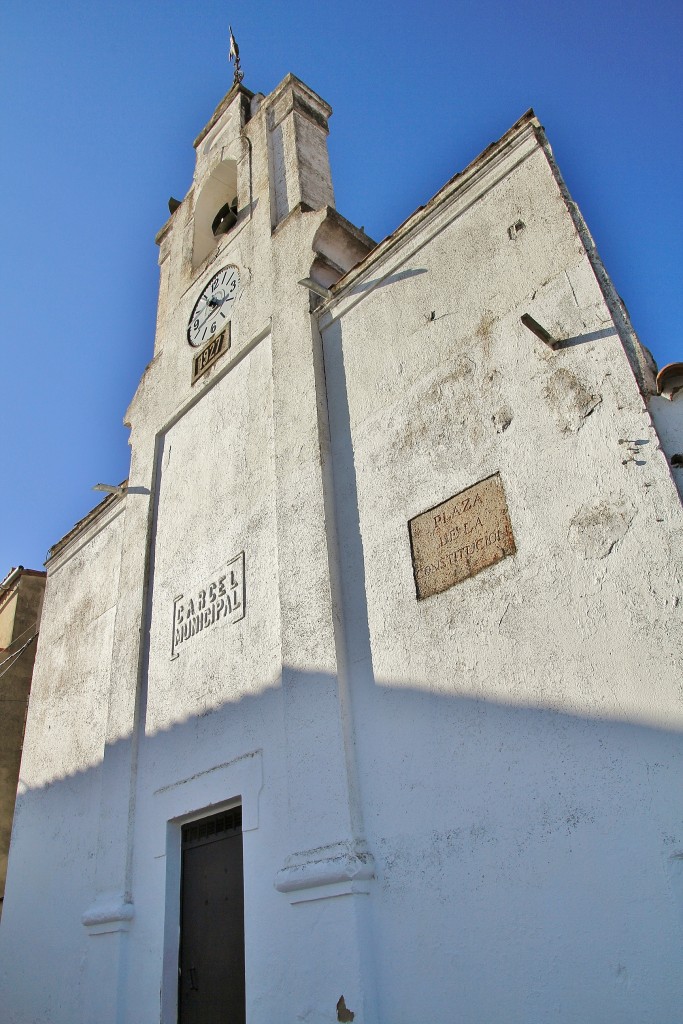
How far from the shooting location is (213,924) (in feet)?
18.4

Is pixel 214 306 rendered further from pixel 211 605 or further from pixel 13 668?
pixel 13 668

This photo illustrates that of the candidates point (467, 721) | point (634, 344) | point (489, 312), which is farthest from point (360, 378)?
point (467, 721)

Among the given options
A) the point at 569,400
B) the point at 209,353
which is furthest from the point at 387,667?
the point at 209,353

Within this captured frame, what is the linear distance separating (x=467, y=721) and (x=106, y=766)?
4146 millimetres

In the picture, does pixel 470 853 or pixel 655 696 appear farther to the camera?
pixel 470 853

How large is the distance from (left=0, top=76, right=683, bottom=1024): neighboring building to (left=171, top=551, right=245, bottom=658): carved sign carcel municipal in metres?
0.03

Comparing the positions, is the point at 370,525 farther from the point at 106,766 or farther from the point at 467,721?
the point at 106,766

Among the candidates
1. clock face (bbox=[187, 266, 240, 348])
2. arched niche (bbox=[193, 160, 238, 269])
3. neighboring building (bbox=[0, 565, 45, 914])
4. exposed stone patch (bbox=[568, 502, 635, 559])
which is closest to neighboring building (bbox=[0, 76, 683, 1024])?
exposed stone patch (bbox=[568, 502, 635, 559])

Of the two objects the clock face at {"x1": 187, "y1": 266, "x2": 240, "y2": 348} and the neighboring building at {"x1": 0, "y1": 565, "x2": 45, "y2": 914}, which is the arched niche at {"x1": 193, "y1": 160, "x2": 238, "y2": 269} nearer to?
the clock face at {"x1": 187, "y1": 266, "x2": 240, "y2": 348}

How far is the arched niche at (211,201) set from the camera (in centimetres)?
991

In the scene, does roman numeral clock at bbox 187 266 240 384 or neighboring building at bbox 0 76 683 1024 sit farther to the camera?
roman numeral clock at bbox 187 266 240 384

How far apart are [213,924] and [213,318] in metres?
6.06

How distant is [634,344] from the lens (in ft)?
14.8

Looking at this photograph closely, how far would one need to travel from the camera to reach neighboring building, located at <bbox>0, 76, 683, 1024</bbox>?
3.83m
